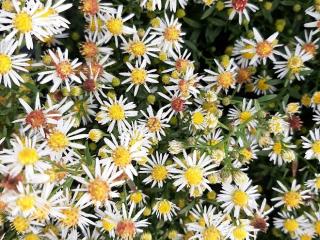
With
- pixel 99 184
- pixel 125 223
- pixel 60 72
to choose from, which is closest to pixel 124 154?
pixel 99 184

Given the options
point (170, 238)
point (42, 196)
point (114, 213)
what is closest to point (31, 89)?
point (42, 196)

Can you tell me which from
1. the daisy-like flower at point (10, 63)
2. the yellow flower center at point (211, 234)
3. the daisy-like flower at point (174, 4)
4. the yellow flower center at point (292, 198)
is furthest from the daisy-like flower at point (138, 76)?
the yellow flower center at point (292, 198)

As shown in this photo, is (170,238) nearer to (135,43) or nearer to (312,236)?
(312,236)

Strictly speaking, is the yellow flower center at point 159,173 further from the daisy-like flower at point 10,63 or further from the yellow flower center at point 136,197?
the daisy-like flower at point 10,63

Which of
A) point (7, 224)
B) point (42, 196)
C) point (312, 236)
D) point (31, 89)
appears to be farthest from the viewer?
point (312, 236)

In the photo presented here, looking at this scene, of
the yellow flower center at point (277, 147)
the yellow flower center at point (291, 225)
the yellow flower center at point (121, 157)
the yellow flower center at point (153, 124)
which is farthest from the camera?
the yellow flower center at point (291, 225)
